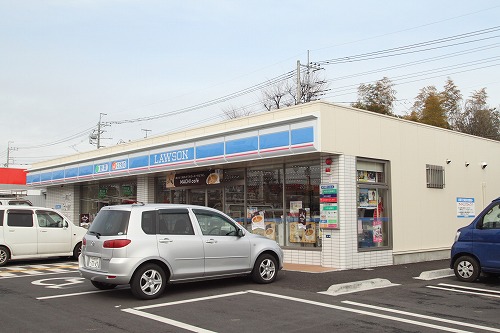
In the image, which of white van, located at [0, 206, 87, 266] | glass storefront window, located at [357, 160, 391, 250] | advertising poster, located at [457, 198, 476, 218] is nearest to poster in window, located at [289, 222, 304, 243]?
glass storefront window, located at [357, 160, 391, 250]

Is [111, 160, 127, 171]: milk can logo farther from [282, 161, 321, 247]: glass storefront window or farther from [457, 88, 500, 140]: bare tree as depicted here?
[457, 88, 500, 140]: bare tree

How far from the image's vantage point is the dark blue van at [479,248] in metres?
10.7

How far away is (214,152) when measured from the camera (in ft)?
50.0

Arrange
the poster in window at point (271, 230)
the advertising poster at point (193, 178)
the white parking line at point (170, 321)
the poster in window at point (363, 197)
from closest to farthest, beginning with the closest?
the white parking line at point (170, 321)
the poster in window at point (363, 197)
the poster in window at point (271, 230)
the advertising poster at point (193, 178)

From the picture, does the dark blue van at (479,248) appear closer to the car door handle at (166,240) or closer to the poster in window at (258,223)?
the poster in window at (258,223)

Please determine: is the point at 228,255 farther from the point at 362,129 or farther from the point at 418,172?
the point at 418,172

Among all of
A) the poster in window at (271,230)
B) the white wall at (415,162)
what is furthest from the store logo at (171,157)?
the white wall at (415,162)

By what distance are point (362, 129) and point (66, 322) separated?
944 cm

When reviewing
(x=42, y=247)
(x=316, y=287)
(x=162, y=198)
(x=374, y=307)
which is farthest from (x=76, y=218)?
(x=374, y=307)

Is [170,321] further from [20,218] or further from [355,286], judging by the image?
[20,218]

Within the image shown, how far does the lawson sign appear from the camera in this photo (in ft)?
41.9

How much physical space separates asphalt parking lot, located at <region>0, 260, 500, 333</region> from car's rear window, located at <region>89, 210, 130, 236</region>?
1216mm

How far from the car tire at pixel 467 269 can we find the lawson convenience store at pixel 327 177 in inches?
108

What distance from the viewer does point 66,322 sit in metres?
7.22
